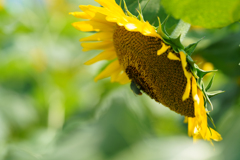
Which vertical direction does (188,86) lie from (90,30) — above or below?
below

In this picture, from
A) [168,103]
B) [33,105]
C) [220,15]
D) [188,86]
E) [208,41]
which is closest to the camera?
[220,15]

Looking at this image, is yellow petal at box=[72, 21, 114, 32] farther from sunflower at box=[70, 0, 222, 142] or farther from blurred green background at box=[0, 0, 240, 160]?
blurred green background at box=[0, 0, 240, 160]

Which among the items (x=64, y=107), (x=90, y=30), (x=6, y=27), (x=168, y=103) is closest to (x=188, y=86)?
(x=168, y=103)

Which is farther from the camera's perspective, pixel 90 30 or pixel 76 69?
pixel 76 69

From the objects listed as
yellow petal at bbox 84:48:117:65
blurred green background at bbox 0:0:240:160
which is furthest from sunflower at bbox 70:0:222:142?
blurred green background at bbox 0:0:240:160

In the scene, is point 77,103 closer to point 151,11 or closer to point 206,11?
point 151,11

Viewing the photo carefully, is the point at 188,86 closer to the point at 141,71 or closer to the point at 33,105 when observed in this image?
the point at 141,71

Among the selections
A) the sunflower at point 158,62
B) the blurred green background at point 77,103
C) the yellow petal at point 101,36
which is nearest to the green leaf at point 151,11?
the sunflower at point 158,62
